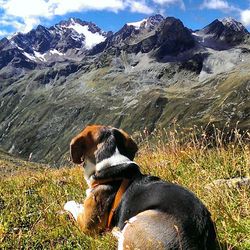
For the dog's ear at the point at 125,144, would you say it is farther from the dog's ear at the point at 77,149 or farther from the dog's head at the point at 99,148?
the dog's ear at the point at 77,149

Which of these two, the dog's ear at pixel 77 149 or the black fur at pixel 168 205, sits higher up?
the dog's ear at pixel 77 149

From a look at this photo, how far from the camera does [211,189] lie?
799cm

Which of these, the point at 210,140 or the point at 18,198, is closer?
the point at 18,198

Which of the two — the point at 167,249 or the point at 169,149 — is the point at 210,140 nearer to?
the point at 169,149

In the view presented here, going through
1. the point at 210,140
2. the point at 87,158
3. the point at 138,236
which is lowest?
the point at 138,236

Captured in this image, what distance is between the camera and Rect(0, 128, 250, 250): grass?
7.23 m

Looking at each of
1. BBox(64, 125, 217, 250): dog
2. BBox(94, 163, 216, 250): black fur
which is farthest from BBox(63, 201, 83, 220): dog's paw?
BBox(94, 163, 216, 250): black fur

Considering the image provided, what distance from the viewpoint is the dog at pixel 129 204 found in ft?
19.9

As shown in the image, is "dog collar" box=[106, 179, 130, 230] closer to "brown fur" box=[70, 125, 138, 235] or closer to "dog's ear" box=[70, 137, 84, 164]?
"brown fur" box=[70, 125, 138, 235]

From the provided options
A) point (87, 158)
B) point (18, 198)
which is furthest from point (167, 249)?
point (18, 198)

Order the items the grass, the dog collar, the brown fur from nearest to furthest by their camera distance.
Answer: the grass, the dog collar, the brown fur

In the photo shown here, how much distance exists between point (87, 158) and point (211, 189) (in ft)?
7.66

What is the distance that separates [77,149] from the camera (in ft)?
28.8

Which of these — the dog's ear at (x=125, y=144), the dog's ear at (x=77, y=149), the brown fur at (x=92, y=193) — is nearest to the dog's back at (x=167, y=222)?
the brown fur at (x=92, y=193)
